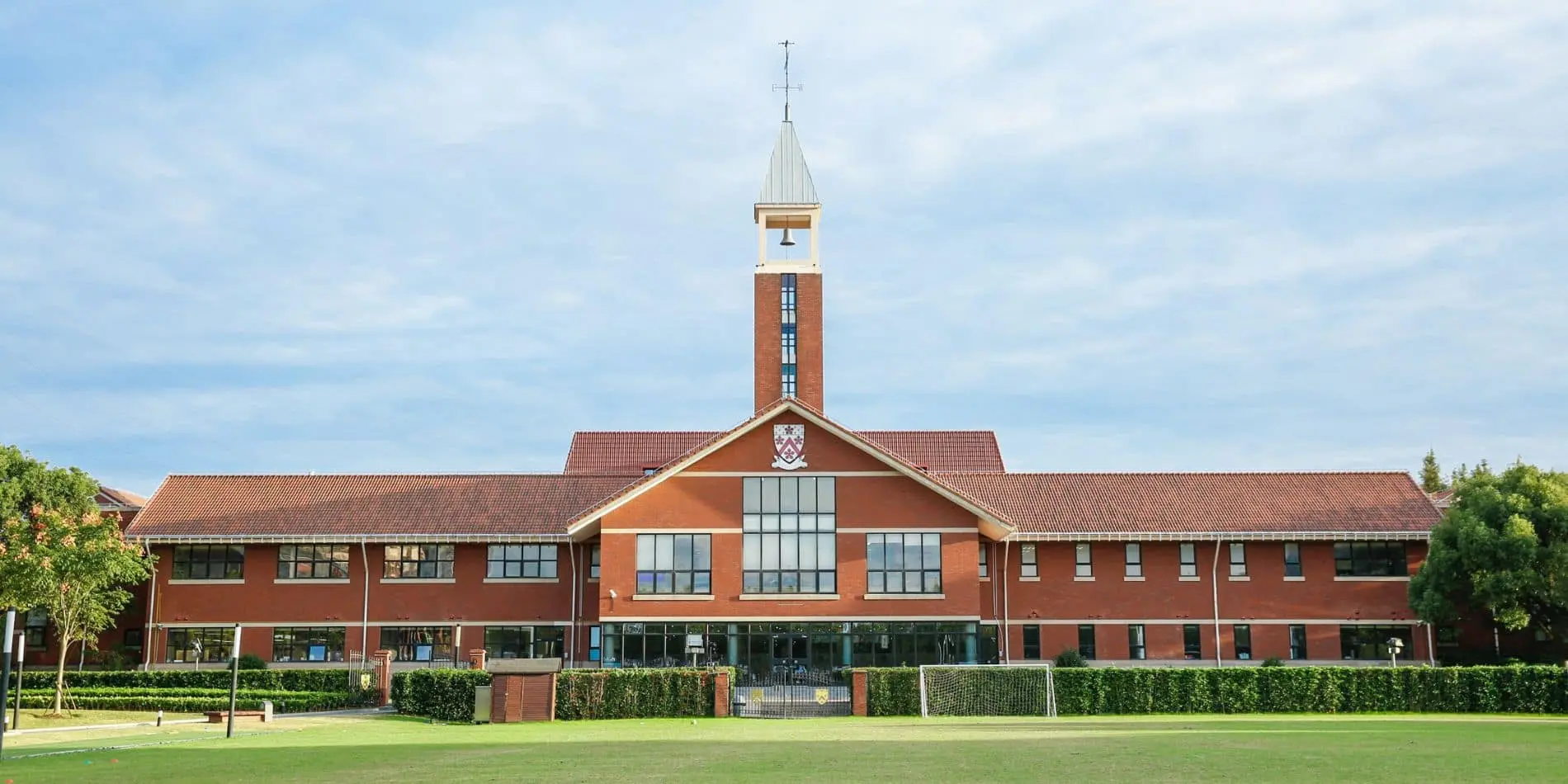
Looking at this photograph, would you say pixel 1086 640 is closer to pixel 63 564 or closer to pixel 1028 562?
pixel 1028 562

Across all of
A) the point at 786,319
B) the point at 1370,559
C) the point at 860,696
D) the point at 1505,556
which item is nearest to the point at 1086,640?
the point at 1370,559

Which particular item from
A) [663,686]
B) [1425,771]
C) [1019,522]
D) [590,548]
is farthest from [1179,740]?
[590,548]

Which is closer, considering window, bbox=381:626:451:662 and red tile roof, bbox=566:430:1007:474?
window, bbox=381:626:451:662

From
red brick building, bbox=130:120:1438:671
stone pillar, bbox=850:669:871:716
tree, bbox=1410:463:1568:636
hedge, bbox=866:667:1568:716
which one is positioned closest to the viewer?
hedge, bbox=866:667:1568:716

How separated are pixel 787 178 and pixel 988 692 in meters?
26.2

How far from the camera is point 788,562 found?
4319 cm

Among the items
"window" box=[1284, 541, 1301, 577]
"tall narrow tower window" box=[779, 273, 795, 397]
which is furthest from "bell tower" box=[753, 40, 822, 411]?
"window" box=[1284, 541, 1301, 577]

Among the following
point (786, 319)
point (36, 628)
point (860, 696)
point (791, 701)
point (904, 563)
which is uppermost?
point (786, 319)

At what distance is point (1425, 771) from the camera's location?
58.2 ft

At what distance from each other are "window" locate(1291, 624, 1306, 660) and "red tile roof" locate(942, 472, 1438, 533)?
3166mm

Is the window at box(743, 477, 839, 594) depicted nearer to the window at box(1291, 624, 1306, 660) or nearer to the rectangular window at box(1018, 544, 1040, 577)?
the rectangular window at box(1018, 544, 1040, 577)

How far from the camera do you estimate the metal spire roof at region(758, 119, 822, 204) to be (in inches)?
2128

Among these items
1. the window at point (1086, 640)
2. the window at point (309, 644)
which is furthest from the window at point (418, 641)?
the window at point (1086, 640)

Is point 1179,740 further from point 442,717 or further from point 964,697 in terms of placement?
point 442,717
